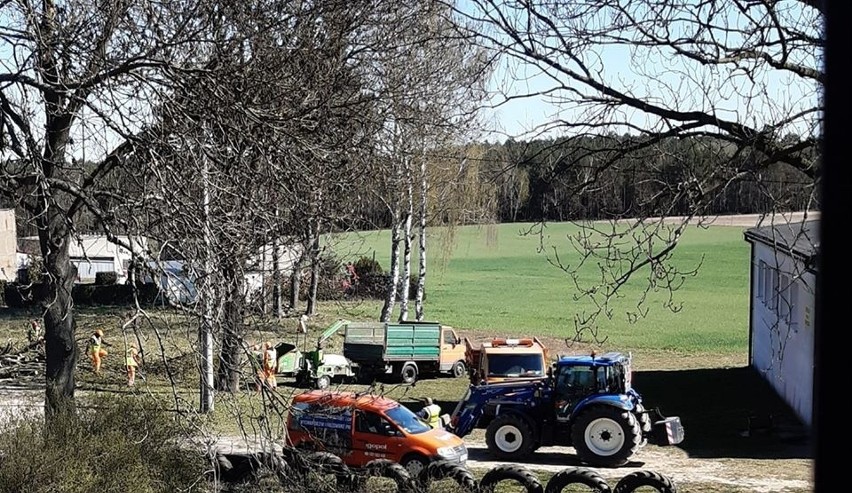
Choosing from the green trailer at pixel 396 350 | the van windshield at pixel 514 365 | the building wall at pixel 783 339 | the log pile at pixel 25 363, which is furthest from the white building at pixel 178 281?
the green trailer at pixel 396 350

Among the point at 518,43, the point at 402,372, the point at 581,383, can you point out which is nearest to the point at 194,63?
the point at 518,43

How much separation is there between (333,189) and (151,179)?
2.51 meters

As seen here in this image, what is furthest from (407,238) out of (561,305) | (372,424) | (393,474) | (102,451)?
(102,451)

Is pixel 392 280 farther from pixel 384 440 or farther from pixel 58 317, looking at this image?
pixel 58 317

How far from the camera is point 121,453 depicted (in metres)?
8.17

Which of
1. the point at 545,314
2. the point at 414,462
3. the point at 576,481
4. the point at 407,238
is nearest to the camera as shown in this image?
the point at 576,481

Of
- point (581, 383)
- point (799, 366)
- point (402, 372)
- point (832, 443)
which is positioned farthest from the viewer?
point (402, 372)

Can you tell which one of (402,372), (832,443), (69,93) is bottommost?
(402,372)

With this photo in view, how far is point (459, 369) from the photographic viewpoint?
23172mm

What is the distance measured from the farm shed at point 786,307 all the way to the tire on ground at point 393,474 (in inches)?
147

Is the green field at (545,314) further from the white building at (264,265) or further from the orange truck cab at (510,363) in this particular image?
the white building at (264,265)

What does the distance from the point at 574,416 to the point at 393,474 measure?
4.63 metres

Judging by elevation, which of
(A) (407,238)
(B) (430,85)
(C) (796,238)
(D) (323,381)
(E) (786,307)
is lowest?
(D) (323,381)

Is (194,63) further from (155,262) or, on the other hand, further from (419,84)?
(419,84)
